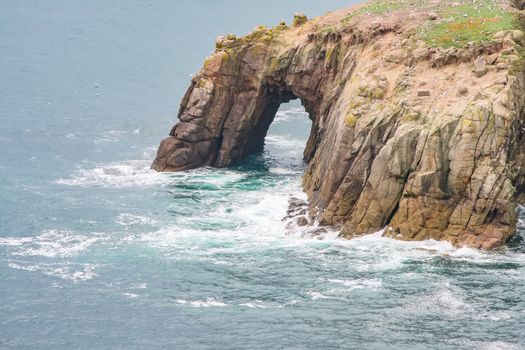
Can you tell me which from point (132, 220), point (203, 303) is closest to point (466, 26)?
point (132, 220)

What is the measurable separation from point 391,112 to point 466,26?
17442 mm

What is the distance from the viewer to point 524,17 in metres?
121

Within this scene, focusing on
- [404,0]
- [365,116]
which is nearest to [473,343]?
[365,116]

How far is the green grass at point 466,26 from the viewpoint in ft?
368

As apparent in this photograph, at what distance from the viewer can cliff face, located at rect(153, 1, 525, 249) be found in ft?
327

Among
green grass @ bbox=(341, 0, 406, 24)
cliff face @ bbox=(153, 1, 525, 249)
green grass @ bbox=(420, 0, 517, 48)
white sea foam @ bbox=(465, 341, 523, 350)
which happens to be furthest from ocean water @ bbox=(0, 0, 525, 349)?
green grass @ bbox=(420, 0, 517, 48)

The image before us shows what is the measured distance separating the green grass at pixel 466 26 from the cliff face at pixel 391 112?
0.24m

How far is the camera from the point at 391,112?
10681cm

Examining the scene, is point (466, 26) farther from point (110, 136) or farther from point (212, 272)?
point (110, 136)

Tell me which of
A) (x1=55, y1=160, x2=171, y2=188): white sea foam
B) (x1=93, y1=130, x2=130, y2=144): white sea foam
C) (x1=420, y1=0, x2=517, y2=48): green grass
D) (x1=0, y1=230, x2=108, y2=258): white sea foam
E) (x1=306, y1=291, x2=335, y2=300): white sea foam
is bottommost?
(x1=306, y1=291, x2=335, y2=300): white sea foam

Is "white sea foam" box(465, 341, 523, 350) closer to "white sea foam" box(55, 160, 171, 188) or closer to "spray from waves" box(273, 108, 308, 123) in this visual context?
"white sea foam" box(55, 160, 171, 188)

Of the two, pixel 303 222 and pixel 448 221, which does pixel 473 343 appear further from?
pixel 303 222

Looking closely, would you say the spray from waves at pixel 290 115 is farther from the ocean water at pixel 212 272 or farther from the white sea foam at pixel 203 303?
the white sea foam at pixel 203 303

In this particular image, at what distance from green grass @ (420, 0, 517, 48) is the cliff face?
0.78 ft
